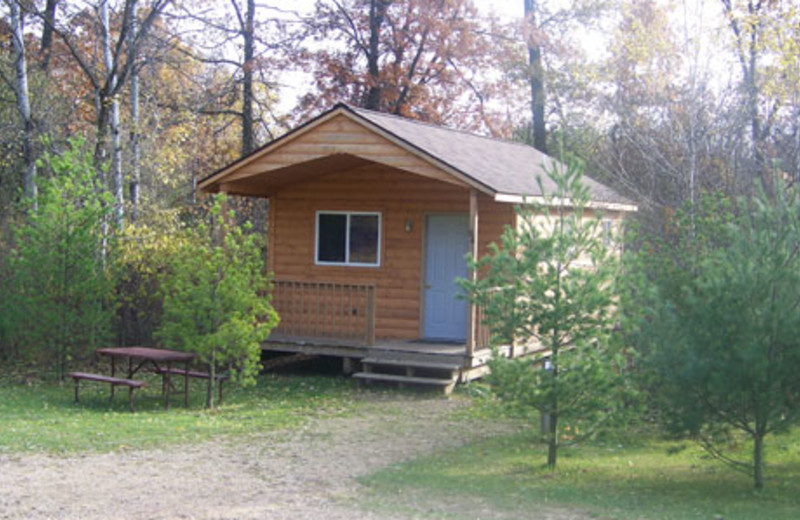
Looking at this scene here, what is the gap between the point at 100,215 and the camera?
1527 centimetres

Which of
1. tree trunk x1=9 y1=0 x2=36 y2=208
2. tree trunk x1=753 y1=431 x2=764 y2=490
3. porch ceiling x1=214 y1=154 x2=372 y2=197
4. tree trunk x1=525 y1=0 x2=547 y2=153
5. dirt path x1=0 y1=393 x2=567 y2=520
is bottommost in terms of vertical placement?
dirt path x1=0 y1=393 x2=567 y2=520

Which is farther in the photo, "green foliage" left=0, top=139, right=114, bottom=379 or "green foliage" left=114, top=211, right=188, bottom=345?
"green foliage" left=114, top=211, right=188, bottom=345

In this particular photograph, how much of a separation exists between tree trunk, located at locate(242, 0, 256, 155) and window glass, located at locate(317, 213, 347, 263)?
30.5 feet

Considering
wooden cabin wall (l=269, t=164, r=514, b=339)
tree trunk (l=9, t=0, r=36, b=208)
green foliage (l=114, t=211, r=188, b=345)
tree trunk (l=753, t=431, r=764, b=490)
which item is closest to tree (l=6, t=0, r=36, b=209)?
tree trunk (l=9, t=0, r=36, b=208)

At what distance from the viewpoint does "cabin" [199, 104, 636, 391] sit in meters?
14.6

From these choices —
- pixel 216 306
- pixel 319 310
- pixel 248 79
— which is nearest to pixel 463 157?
pixel 319 310

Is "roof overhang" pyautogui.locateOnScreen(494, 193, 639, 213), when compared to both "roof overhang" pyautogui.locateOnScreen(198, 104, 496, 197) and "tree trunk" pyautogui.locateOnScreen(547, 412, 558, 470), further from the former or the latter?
"tree trunk" pyautogui.locateOnScreen(547, 412, 558, 470)

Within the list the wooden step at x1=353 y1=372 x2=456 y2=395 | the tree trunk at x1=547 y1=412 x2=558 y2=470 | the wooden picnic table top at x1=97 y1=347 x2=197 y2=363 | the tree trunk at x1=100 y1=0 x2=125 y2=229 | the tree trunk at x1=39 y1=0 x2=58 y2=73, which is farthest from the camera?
the tree trunk at x1=39 y1=0 x2=58 y2=73

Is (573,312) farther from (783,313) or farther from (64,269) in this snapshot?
(64,269)

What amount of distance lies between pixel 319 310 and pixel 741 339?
913 cm

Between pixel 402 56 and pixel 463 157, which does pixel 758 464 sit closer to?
pixel 463 157

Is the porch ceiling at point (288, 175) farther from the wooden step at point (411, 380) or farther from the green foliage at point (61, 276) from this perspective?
the wooden step at point (411, 380)

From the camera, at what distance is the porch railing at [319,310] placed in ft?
51.4

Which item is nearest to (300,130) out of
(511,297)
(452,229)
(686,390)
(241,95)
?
(452,229)
